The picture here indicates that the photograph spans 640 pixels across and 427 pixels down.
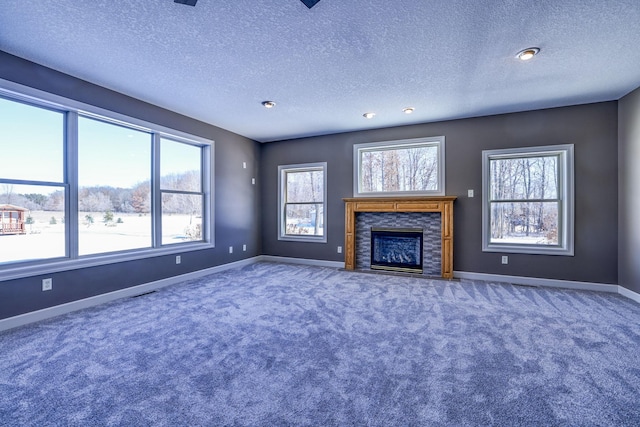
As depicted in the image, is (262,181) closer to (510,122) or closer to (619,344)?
(510,122)

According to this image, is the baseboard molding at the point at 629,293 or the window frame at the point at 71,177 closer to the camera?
the window frame at the point at 71,177

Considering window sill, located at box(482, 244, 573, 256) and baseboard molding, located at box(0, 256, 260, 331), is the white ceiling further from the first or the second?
baseboard molding, located at box(0, 256, 260, 331)

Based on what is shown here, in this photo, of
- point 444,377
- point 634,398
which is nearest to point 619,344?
point 634,398

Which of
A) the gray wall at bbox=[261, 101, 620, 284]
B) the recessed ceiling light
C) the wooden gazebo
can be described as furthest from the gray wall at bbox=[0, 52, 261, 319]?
the recessed ceiling light

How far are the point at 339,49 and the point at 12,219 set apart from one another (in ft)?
11.8

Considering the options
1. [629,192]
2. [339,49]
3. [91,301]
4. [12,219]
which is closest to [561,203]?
[629,192]

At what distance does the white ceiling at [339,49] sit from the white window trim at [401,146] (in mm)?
786

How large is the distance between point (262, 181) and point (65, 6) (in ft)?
14.0

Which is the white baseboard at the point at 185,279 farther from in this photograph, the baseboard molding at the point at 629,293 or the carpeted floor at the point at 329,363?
the carpeted floor at the point at 329,363

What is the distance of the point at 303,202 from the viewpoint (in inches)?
232

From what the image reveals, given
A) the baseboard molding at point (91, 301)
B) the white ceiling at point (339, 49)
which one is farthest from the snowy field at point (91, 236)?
the white ceiling at point (339, 49)

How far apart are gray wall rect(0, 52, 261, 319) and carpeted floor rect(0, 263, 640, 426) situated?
333 mm

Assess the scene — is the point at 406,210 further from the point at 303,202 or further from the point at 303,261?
the point at 303,261

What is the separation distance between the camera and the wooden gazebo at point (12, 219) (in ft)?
9.05
